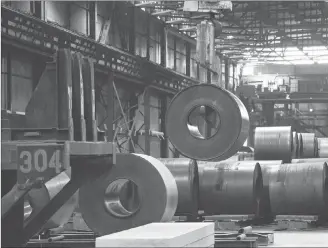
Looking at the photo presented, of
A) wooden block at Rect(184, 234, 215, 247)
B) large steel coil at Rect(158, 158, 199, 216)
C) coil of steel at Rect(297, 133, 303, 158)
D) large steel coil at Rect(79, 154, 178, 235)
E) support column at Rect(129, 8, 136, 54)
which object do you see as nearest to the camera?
wooden block at Rect(184, 234, 215, 247)

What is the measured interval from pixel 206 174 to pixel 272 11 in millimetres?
17132

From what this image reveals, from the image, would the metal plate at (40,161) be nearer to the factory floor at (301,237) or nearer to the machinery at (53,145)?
the machinery at (53,145)

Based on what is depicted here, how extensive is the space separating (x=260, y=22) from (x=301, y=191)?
699 inches

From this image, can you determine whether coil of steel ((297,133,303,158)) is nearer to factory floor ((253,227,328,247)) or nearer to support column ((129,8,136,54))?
factory floor ((253,227,328,247))

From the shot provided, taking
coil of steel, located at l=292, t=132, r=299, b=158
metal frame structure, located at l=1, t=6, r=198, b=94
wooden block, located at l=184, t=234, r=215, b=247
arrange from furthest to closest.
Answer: coil of steel, located at l=292, t=132, r=299, b=158 < metal frame structure, located at l=1, t=6, r=198, b=94 < wooden block, located at l=184, t=234, r=215, b=247

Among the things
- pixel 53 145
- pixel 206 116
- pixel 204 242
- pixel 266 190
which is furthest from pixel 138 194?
pixel 206 116

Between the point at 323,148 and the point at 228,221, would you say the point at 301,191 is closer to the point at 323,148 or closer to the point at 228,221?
the point at 228,221

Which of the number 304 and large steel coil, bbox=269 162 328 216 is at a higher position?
the number 304

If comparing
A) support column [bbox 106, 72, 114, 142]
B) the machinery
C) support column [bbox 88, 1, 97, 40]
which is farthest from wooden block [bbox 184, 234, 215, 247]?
support column [bbox 88, 1, 97, 40]

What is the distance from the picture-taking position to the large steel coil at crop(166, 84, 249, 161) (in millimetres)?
8828

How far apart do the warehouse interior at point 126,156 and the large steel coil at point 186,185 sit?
0.6 inches

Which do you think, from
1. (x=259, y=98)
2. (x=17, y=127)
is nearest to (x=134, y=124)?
(x=259, y=98)

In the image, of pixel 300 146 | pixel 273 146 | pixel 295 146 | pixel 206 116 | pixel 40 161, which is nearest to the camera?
pixel 40 161

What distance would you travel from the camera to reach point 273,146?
466 inches
